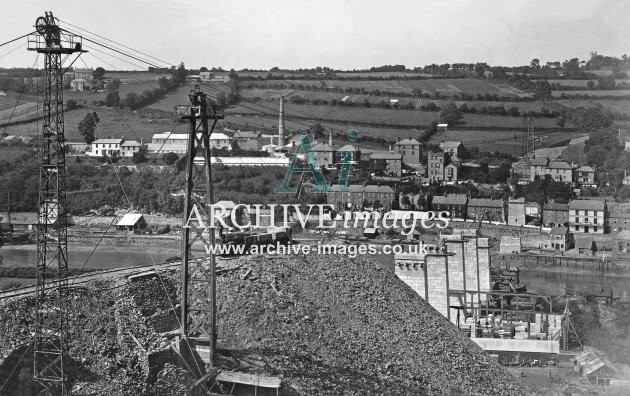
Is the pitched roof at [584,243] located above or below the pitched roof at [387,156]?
below

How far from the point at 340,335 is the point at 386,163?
25728 mm

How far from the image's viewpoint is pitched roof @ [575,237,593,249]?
92.7ft

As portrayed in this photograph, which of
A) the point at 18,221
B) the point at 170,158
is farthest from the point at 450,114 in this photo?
the point at 18,221

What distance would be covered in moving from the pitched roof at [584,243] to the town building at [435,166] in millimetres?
8271

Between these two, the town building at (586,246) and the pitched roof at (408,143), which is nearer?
the town building at (586,246)

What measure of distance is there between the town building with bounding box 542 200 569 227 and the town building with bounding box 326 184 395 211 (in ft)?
18.1

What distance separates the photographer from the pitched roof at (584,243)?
28.3m

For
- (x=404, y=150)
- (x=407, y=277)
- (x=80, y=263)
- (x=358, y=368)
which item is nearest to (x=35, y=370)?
(x=358, y=368)

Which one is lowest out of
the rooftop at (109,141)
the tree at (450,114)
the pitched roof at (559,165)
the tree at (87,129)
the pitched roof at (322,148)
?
the pitched roof at (559,165)

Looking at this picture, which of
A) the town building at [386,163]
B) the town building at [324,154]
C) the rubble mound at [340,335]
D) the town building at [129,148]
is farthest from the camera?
the town building at [129,148]

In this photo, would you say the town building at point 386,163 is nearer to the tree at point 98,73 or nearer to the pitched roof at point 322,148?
the pitched roof at point 322,148

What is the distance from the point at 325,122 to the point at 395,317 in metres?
32.7

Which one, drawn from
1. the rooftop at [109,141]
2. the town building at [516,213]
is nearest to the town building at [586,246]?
the town building at [516,213]

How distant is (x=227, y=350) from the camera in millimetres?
9516
